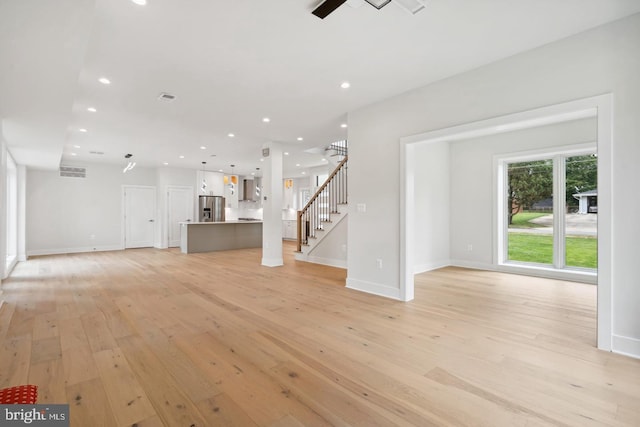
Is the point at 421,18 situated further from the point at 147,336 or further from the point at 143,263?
the point at 143,263

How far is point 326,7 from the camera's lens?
218 centimetres

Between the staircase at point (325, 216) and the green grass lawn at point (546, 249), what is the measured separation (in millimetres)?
3523

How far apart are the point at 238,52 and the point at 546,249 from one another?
6.27 metres

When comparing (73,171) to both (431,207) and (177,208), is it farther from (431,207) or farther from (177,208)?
(431,207)

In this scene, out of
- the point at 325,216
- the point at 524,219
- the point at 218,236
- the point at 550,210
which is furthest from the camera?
the point at 218,236

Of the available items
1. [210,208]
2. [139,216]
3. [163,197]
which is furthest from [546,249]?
[139,216]

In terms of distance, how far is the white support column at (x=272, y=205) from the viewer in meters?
6.67

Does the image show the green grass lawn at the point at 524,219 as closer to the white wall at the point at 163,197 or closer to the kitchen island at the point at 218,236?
the kitchen island at the point at 218,236

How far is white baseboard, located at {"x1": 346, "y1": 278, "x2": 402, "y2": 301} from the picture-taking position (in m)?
4.10

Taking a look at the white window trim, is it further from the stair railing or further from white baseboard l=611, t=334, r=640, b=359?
the stair railing

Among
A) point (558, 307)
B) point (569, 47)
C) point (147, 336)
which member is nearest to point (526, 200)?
point (558, 307)

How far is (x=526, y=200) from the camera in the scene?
5812mm

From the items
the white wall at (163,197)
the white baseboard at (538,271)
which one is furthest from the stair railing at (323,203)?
the white wall at (163,197)

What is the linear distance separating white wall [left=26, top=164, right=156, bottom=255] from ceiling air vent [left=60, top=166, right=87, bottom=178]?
99 mm
